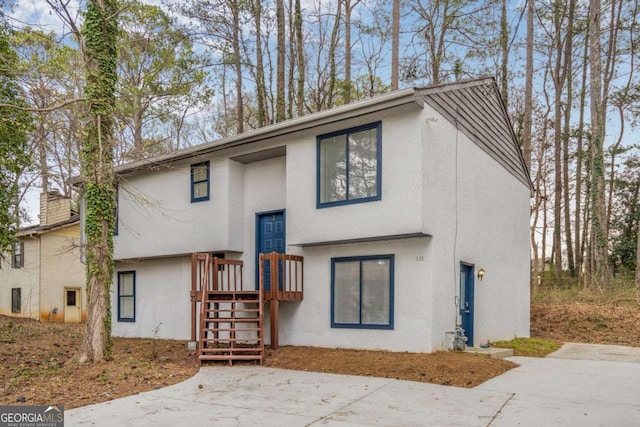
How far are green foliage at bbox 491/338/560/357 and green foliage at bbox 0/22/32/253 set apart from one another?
37.9 ft

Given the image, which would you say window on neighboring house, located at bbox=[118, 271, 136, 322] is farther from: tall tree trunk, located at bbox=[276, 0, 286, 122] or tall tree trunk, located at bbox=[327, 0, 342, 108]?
tall tree trunk, located at bbox=[327, 0, 342, 108]

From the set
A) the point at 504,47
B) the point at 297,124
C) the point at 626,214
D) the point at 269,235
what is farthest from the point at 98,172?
the point at 626,214

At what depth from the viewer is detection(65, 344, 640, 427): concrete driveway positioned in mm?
5172

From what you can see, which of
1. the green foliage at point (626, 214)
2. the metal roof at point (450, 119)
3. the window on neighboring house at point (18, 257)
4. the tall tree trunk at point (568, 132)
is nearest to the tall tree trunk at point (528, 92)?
the metal roof at point (450, 119)

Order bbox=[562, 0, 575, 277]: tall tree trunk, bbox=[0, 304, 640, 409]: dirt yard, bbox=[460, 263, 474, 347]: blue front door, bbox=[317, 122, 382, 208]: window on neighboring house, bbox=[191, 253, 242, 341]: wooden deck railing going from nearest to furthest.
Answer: bbox=[0, 304, 640, 409]: dirt yard
bbox=[317, 122, 382, 208]: window on neighboring house
bbox=[191, 253, 242, 341]: wooden deck railing
bbox=[460, 263, 474, 347]: blue front door
bbox=[562, 0, 575, 277]: tall tree trunk

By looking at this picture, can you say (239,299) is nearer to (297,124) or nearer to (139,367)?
(139,367)

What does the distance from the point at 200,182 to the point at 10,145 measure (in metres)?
4.58

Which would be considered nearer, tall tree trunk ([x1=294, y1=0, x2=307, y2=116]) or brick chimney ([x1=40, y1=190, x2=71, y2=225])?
tall tree trunk ([x1=294, y1=0, x2=307, y2=116])

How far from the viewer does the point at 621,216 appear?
83.8 feet

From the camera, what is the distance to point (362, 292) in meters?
9.64

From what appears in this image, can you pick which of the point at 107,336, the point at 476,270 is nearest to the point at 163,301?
the point at 107,336

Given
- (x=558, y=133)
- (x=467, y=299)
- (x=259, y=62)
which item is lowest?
(x=467, y=299)

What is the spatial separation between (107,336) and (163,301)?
15.1 ft

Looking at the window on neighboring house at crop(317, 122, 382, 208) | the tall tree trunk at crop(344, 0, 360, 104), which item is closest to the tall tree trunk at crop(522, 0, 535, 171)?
the tall tree trunk at crop(344, 0, 360, 104)
